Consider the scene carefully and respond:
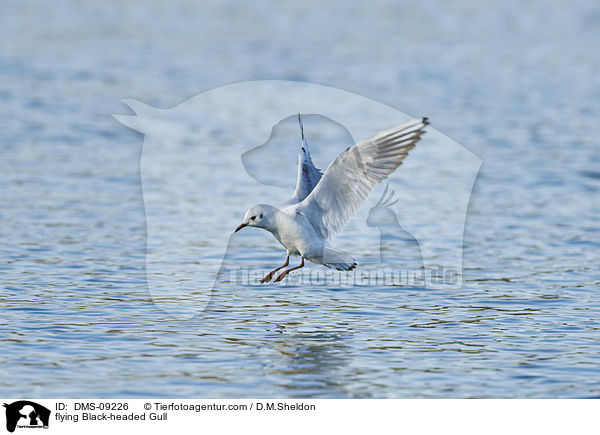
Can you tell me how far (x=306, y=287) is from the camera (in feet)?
43.3

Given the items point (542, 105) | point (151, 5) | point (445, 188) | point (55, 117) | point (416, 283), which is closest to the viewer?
point (416, 283)

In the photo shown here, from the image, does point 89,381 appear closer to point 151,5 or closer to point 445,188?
point 445,188

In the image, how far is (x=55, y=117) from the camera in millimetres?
24406

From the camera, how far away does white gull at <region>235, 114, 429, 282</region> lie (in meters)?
10.4

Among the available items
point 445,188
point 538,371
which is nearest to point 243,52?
point 445,188

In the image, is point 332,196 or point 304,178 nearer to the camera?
point 332,196

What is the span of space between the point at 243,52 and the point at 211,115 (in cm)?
730

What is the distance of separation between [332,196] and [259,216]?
2.50 feet
